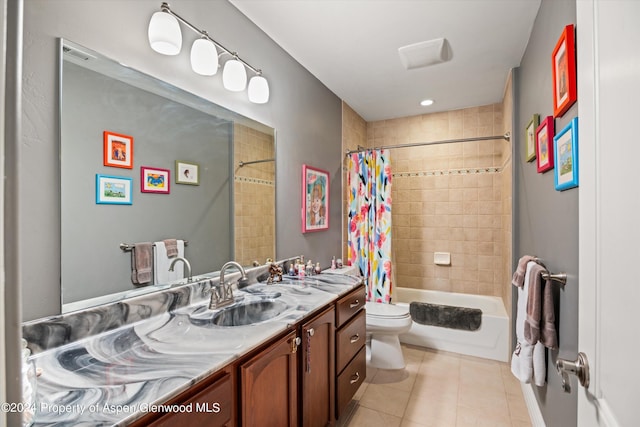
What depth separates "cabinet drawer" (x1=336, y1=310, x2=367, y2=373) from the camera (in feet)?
5.53

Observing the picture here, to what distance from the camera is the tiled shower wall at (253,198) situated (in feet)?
5.98

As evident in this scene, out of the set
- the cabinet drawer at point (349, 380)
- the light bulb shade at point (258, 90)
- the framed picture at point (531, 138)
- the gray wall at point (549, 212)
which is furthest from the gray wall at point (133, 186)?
the framed picture at point (531, 138)

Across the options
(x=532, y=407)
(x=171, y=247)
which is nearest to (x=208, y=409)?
(x=171, y=247)

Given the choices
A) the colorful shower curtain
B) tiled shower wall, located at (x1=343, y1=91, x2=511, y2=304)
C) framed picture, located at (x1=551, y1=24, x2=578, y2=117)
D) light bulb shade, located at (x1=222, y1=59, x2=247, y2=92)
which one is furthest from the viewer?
tiled shower wall, located at (x1=343, y1=91, x2=511, y2=304)

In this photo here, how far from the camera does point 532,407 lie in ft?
6.22

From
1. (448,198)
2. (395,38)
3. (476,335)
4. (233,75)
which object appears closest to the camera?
(233,75)

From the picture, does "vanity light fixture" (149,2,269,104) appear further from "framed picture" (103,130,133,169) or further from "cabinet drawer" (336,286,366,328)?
"cabinet drawer" (336,286,366,328)

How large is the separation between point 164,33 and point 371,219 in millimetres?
2318

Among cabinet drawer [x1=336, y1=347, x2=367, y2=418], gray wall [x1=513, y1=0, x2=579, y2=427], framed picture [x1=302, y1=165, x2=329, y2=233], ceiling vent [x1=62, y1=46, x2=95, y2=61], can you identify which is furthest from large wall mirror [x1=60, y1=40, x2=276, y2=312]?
gray wall [x1=513, y1=0, x2=579, y2=427]

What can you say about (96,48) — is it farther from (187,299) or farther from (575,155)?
(575,155)

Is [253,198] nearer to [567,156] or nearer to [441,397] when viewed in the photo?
[567,156]

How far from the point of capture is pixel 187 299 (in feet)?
4.66

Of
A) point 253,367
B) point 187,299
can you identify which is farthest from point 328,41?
point 253,367

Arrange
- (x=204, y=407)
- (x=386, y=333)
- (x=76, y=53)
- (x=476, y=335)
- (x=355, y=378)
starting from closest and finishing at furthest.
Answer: (x=204, y=407)
(x=76, y=53)
(x=355, y=378)
(x=386, y=333)
(x=476, y=335)
